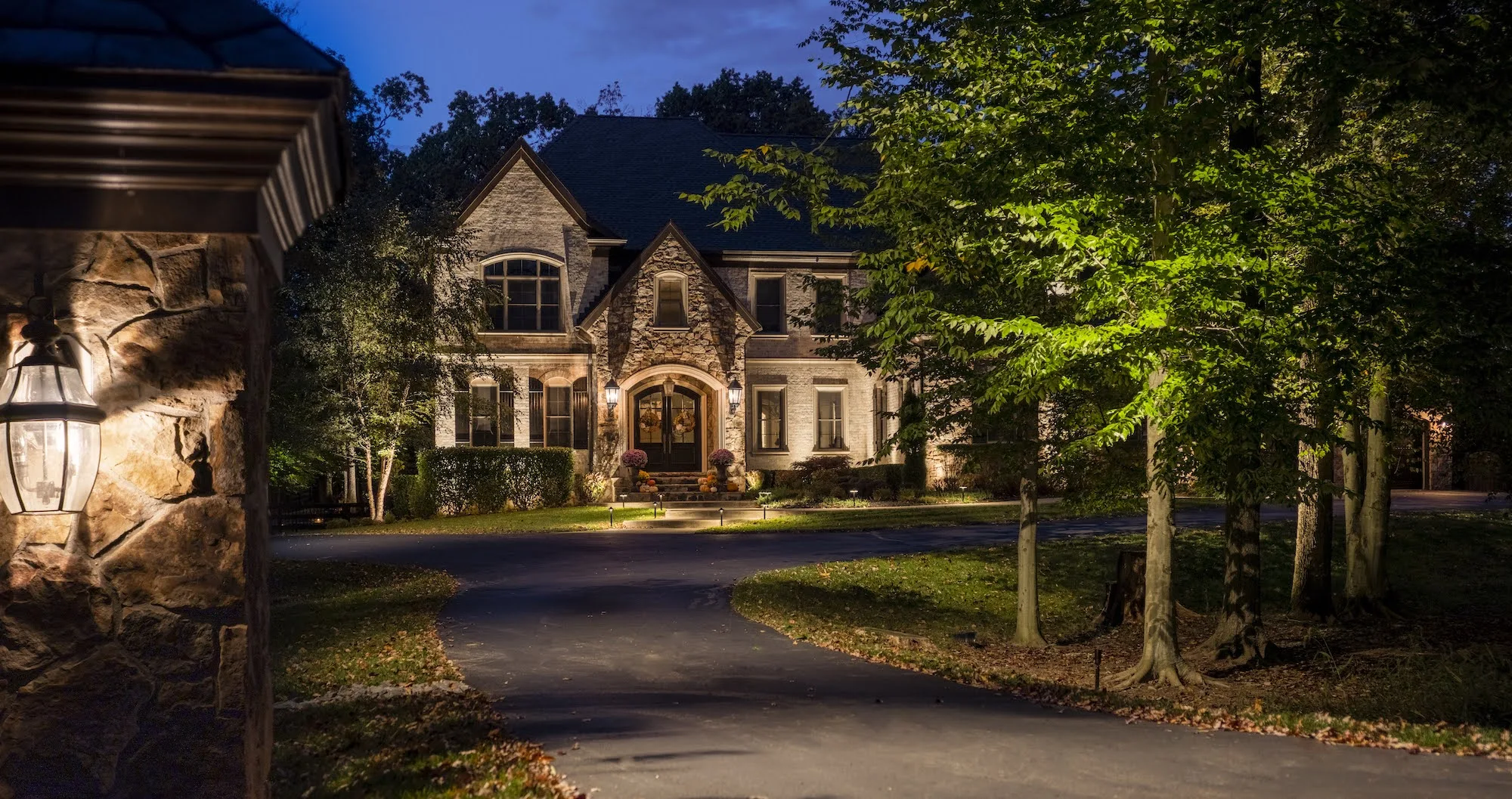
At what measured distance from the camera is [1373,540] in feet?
60.8

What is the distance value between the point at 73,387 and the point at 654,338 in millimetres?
30346

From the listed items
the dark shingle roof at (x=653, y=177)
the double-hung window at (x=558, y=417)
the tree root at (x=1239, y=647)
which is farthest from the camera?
the dark shingle roof at (x=653, y=177)

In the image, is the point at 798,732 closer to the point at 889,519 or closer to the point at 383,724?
the point at 383,724

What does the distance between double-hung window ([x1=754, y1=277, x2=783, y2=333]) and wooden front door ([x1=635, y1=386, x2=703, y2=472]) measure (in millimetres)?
3394

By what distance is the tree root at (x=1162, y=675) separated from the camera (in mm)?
12836

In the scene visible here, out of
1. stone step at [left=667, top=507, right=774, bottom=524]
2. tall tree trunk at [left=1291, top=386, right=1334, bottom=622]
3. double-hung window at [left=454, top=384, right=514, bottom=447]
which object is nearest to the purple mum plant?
stone step at [left=667, top=507, right=774, bottom=524]

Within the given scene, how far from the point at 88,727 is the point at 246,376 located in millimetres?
1030

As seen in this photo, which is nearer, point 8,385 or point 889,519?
point 8,385

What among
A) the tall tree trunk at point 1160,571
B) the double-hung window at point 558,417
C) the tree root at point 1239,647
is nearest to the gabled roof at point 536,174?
the double-hung window at point 558,417

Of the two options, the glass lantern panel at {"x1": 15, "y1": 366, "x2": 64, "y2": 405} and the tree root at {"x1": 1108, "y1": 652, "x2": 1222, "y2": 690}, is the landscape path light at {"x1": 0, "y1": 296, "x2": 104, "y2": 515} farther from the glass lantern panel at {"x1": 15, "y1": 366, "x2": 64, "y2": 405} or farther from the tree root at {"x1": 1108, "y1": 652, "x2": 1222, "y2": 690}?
the tree root at {"x1": 1108, "y1": 652, "x2": 1222, "y2": 690}

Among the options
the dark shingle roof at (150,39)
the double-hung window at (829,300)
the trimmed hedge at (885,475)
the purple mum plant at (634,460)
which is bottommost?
the trimmed hedge at (885,475)

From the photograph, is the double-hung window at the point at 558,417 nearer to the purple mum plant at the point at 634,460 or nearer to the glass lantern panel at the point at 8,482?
the purple mum plant at the point at 634,460

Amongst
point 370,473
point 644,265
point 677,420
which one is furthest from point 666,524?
point 644,265

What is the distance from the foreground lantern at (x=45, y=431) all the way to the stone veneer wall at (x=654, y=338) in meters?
30.1
